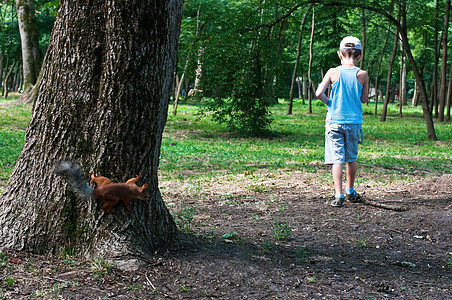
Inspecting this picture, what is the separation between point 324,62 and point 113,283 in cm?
2954

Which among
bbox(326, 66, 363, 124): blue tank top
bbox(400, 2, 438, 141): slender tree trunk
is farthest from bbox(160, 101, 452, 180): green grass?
bbox(326, 66, 363, 124): blue tank top

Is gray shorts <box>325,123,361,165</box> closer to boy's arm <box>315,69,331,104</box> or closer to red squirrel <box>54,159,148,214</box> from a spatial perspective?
boy's arm <box>315,69,331,104</box>

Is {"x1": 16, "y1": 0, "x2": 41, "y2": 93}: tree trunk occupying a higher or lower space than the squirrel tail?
higher

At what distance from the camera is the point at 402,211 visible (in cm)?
547

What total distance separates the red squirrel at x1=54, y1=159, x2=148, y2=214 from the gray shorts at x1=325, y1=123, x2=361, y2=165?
9.57 ft

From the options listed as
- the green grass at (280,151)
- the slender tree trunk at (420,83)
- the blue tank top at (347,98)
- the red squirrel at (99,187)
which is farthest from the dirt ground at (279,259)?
the slender tree trunk at (420,83)

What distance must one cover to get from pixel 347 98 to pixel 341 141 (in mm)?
515

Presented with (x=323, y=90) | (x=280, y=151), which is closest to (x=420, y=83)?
(x=280, y=151)

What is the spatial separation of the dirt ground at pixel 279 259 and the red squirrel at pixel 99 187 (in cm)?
45

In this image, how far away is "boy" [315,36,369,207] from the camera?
556cm

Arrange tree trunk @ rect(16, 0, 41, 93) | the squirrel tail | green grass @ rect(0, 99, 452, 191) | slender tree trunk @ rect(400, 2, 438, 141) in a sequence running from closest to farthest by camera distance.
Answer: the squirrel tail, green grass @ rect(0, 99, 452, 191), slender tree trunk @ rect(400, 2, 438, 141), tree trunk @ rect(16, 0, 41, 93)

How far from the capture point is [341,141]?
18.4ft

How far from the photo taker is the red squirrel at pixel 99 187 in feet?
10.9

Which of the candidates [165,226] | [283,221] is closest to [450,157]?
[283,221]
